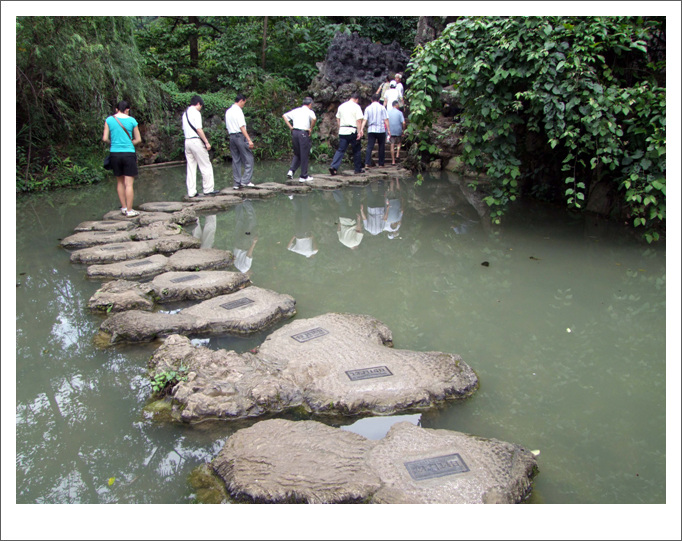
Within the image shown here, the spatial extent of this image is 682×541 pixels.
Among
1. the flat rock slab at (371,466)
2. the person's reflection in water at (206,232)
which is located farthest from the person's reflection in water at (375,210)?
the flat rock slab at (371,466)

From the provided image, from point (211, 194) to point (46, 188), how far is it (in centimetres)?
350

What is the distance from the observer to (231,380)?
275cm

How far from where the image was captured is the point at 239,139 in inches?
325

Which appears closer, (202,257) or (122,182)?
(202,257)

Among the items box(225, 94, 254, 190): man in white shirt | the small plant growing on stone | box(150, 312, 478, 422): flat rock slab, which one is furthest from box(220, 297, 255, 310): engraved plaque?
box(225, 94, 254, 190): man in white shirt

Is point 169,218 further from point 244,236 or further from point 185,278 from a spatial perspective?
point 185,278

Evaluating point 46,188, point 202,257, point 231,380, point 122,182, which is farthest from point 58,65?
point 231,380

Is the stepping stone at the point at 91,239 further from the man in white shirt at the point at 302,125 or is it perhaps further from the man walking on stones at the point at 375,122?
the man walking on stones at the point at 375,122

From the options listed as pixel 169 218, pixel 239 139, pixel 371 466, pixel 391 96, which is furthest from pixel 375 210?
pixel 371 466

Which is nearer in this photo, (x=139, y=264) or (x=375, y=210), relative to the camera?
(x=139, y=264)

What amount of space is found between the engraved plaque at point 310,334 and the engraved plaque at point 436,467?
1.23m

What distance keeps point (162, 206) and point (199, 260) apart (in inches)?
116

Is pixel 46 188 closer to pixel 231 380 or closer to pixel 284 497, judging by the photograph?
pixel 231 380

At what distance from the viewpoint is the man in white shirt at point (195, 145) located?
7406 mm
